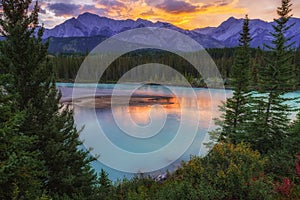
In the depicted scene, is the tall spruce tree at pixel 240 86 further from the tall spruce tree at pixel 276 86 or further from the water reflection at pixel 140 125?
the water reflection at pixel 140 125

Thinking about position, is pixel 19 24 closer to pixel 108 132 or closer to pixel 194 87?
pixel 108 132

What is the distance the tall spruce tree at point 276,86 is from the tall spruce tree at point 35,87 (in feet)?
40.6

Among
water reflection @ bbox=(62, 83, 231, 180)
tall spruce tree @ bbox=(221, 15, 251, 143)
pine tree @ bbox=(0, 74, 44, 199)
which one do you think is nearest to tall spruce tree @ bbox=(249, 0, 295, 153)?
tall spruce tree @ bbox=(221, 15, 251, 143)

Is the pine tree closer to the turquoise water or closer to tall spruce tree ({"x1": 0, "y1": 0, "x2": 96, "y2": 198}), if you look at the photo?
tall spruce tree ({"x1": 0, "y1": 0, "x2": 96, "y2": 198})

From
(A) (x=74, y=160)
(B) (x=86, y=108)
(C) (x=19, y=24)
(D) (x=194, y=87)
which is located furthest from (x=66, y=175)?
(D) (x=194, y=87)

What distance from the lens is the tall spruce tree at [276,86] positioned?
48.2 ft

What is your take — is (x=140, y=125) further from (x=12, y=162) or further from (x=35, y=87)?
(x=12, y=162)

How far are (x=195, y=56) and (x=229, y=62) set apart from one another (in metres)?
16.5

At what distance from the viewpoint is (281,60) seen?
14719mm

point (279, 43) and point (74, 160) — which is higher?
point (279, 43)

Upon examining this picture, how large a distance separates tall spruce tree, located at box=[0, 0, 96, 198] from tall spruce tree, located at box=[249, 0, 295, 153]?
12.4 m

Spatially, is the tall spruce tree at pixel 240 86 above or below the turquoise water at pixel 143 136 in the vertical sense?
above

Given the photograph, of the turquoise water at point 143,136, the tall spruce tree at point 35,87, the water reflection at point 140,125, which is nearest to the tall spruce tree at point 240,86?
the turquoise water at point 143,136

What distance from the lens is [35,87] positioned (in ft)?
24.7
